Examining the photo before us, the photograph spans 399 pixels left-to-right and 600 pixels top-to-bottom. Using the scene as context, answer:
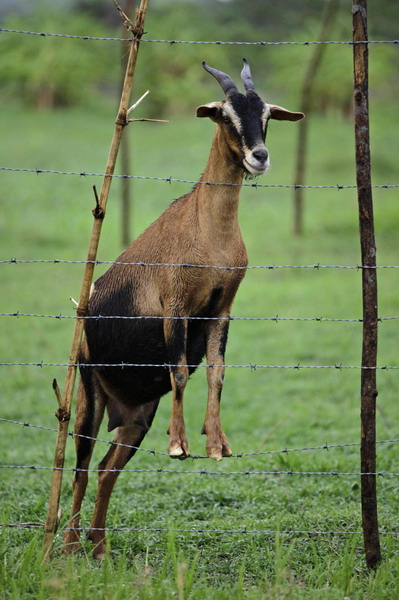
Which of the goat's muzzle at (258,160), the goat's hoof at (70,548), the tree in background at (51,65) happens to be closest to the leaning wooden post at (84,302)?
the goat's hoof at (70,548)

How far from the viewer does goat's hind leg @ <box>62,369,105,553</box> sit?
5117 mm

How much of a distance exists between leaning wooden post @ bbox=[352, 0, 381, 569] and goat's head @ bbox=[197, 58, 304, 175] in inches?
19.1

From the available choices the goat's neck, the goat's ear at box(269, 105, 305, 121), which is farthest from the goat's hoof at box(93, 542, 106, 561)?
the goat's ear at box(269, 105, 305, 121)

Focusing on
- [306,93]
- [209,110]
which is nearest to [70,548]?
[209,110]

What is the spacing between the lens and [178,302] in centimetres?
469

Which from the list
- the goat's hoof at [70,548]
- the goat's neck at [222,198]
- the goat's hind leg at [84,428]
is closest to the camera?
the goat's neck at [222,198]

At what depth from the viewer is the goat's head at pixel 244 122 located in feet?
14.3

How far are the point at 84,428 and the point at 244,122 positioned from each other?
6.69ft

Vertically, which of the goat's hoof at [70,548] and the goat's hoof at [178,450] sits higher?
the goat's hoof at [178,450]

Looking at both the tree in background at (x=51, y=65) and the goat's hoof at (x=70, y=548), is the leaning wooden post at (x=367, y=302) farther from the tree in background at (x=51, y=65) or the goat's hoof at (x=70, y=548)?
the tree in background at (x=51, y=65)

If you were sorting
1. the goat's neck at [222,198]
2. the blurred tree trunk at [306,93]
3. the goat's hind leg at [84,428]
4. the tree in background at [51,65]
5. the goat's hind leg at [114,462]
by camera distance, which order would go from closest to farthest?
the goat's neck at [222,198], the goat's hind leg at [84,428], the goat's hind leg at [114,462], the blurred tree trunk at [306,93], the tree in background at [51,65]

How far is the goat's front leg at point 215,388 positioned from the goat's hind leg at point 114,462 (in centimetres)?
76

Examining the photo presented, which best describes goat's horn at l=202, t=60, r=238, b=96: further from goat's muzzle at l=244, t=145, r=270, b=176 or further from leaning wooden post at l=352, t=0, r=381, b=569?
leaning wooden post at l=352, t=0, r=381, b=569

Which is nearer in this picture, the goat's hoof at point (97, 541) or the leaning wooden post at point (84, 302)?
the leaning wooden post at point (84, 302)
